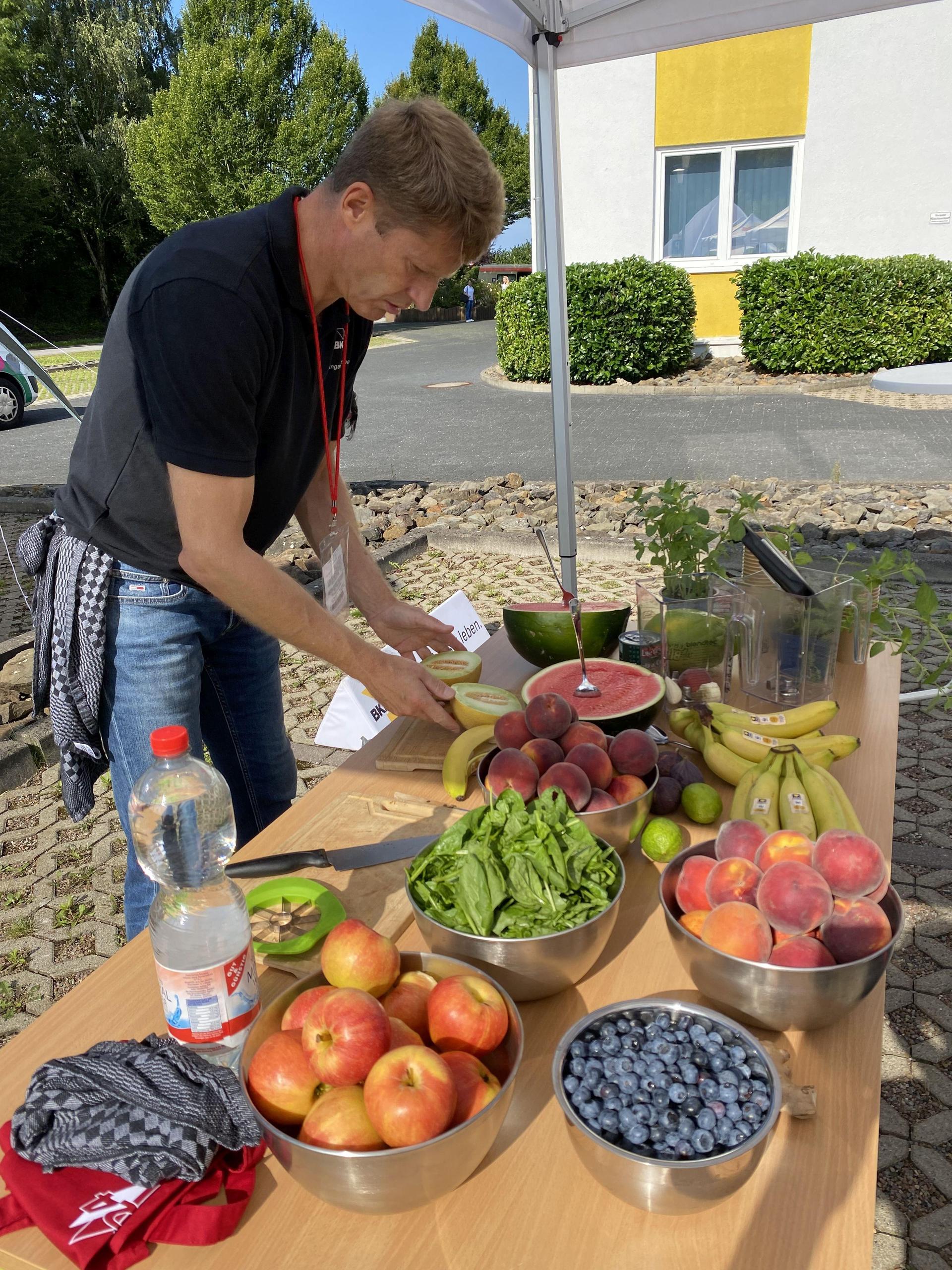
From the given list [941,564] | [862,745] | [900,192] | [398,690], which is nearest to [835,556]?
[941,564]

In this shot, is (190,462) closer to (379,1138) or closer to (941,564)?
(379,1138)

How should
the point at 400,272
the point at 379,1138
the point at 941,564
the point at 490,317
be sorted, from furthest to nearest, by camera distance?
1. the point at 490,317
2. the point at 941,564
3. the point at 400,272
4. the point at 379,1138

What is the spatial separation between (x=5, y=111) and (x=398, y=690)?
41.2 meters

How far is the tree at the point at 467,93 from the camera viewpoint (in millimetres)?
41094

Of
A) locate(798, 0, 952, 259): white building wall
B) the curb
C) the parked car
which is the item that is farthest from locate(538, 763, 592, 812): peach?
locate(798, 0, 952, 259): white building wall

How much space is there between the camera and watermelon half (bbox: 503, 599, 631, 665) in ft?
8.90

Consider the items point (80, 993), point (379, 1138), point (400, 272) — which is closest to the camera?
point (379, 1138)

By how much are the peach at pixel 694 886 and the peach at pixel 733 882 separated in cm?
2

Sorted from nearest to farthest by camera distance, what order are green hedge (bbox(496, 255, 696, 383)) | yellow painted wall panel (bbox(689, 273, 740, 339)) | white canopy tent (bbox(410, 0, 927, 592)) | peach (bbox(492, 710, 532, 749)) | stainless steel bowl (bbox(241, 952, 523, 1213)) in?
stainless steel bowl (bbox(241, 952, 523, 1213)) < peach (bbox(492, 710, 532, 749)) < white canopy tent (bbox(410, 0, 927, 592)) < green hedge (bbox(496, 255, 696, 383)) < yellow painted wall panel (bbox(689, 273, 740, 339))

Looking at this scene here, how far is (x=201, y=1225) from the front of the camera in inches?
41.7

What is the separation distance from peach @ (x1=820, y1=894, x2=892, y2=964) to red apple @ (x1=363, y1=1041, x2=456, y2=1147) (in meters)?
0.57

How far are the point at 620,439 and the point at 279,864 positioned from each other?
36.0ft

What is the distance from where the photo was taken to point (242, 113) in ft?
110

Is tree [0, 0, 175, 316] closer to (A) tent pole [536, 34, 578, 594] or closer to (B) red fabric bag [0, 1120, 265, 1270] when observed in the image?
(A) tent pole [536, 34, 578, 594]
